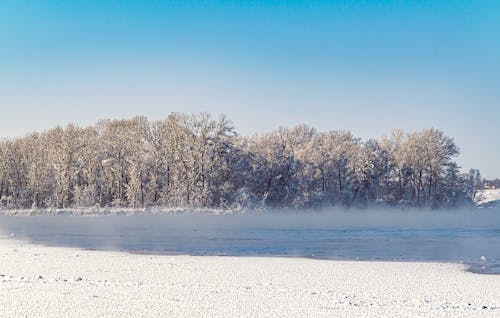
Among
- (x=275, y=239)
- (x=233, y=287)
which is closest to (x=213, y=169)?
(x=275, y=239)

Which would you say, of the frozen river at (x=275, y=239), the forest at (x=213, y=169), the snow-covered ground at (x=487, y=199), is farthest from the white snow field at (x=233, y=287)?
the snow-covered ground at (x=487, y=199)

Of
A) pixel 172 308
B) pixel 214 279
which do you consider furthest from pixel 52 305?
pixel 214 279

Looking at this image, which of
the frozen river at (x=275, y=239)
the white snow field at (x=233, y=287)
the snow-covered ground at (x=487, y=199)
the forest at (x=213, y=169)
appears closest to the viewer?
the white snow field at (x=233, y=287)

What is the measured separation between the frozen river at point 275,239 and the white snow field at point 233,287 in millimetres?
2767

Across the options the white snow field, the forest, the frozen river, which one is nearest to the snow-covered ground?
the forest

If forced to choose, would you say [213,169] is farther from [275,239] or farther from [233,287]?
[233,287]

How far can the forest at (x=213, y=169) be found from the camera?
51219 mm

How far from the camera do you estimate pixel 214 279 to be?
45.1 ft

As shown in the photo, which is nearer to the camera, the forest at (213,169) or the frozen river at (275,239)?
the frozen river at (275,239)

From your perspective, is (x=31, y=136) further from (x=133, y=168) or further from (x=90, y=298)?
(x=90, y=298)

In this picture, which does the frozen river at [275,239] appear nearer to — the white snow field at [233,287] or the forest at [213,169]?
the white snow field at [233,287]

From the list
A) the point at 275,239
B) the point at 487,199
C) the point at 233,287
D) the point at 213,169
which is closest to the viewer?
the point at 233,287

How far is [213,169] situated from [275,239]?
25.3 m

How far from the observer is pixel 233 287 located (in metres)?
12.4
